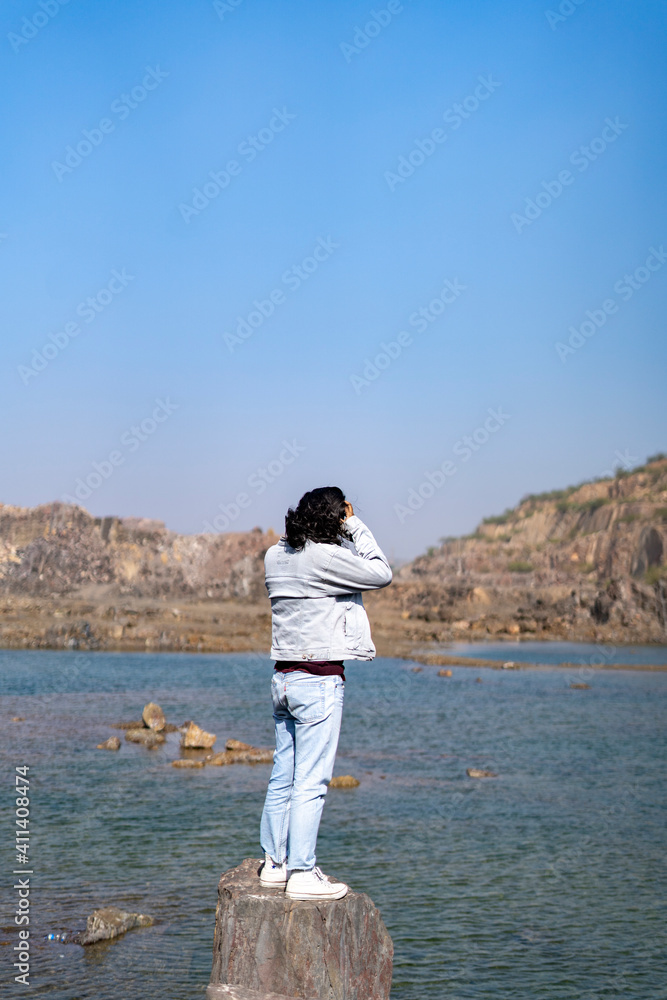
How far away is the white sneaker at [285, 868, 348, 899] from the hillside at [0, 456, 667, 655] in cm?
4554

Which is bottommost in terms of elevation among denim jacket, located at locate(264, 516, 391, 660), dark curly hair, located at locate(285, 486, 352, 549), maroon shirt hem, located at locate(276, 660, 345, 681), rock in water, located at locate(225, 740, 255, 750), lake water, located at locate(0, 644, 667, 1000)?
lake water, located at locate(0, 644, 667, 1000)

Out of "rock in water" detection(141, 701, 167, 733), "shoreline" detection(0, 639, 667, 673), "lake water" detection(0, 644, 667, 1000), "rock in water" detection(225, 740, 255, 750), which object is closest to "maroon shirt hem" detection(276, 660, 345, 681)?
"lake water" detection(0, 644, 667, 1000)

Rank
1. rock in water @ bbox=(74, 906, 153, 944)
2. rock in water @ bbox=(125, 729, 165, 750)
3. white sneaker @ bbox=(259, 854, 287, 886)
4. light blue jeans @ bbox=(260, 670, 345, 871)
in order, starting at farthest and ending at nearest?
1. rock in water @ bbox=(125, 729, 165, 750)
2. rock in water @ bbox=(74, 906, 153, 944)
3. white sneaker @ bbox=(259, 854, 287, 886)
4. light blue jeans @ bbox=(260, 670, 345, 871)

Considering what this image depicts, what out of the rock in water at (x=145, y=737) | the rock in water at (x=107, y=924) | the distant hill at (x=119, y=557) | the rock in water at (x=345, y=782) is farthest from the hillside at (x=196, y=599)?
the rock in water at (x=107, y=924)

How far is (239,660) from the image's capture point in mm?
47469

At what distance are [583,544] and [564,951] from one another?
130139 millimetres

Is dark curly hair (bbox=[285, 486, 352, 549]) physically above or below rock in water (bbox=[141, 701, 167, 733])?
above

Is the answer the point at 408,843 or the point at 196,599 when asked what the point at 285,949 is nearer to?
the point at 408,843

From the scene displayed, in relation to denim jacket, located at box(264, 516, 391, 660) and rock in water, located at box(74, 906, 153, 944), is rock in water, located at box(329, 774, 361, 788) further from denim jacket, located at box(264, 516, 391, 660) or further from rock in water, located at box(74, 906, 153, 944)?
denim jacket, located at box(264, 516, 391, 660)

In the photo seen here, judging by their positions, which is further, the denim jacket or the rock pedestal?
the denim jacket

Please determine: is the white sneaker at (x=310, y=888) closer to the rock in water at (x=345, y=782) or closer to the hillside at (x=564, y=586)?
the rock in water at (x=345, y=782)

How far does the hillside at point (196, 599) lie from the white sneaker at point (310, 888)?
45.5 metres

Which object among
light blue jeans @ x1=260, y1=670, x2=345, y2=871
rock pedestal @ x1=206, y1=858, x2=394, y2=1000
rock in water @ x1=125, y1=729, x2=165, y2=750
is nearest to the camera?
rock pedestal @ x1=206, y1=858, x2=394, y2=1000

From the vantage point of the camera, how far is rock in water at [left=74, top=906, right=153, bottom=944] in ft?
36.0
